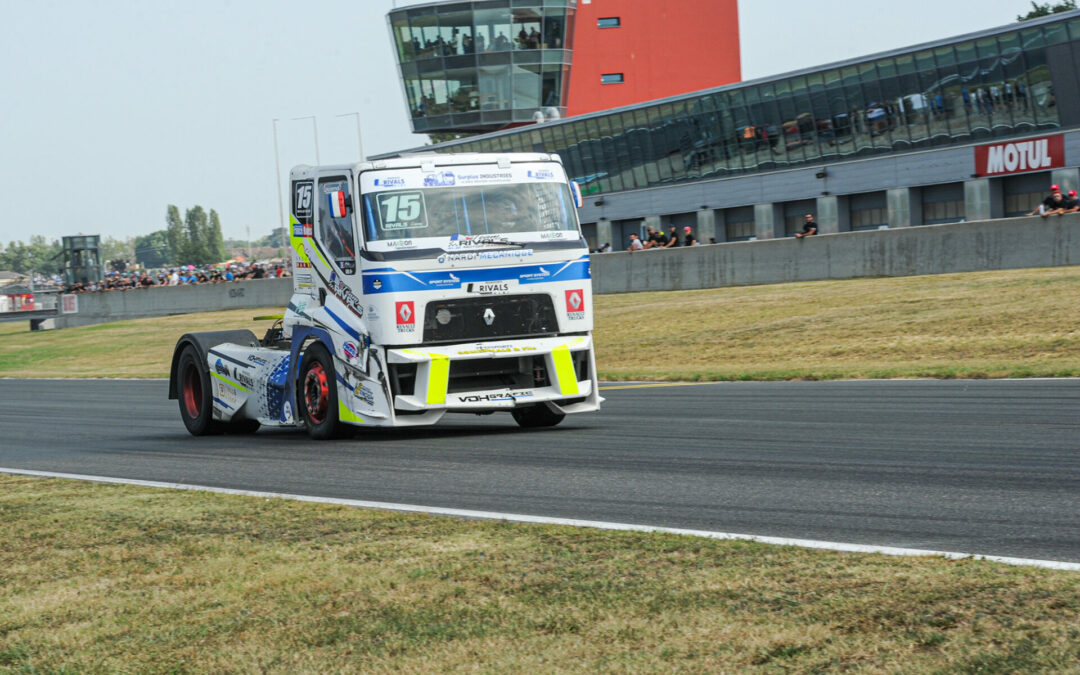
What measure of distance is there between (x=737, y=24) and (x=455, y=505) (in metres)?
87.5

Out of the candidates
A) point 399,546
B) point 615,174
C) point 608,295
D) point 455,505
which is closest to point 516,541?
point 399,546

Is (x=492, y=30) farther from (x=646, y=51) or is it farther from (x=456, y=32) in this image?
(x=646, y=51)

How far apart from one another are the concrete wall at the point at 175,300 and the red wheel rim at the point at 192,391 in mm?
32285

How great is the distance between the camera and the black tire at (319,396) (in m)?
13.1

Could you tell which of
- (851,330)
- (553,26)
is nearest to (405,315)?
(851,330)

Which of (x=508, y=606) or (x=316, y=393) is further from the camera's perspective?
(x=316, y=393)

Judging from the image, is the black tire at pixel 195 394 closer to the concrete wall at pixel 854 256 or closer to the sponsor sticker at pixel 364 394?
the sponsor sticker at pixel 364 394

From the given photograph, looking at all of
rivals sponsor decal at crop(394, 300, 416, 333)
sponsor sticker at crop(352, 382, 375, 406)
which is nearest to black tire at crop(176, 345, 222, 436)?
sponsor sticker at crop(352, 382, 375, 406)

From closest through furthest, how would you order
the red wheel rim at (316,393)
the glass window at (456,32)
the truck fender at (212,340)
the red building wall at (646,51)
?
the red wheel rim at (316,393) → the truck fender at (212,340) → the glass window at (456,32) → the red building wall at (646,51)

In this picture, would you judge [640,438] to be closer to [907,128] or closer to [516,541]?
[516,541]

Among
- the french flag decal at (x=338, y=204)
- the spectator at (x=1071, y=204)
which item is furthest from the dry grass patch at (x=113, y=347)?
the french flag decal at (x=338, y=204)

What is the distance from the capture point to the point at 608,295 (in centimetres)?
3600

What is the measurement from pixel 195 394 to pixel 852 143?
44.7 meters

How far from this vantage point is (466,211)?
1278cm
